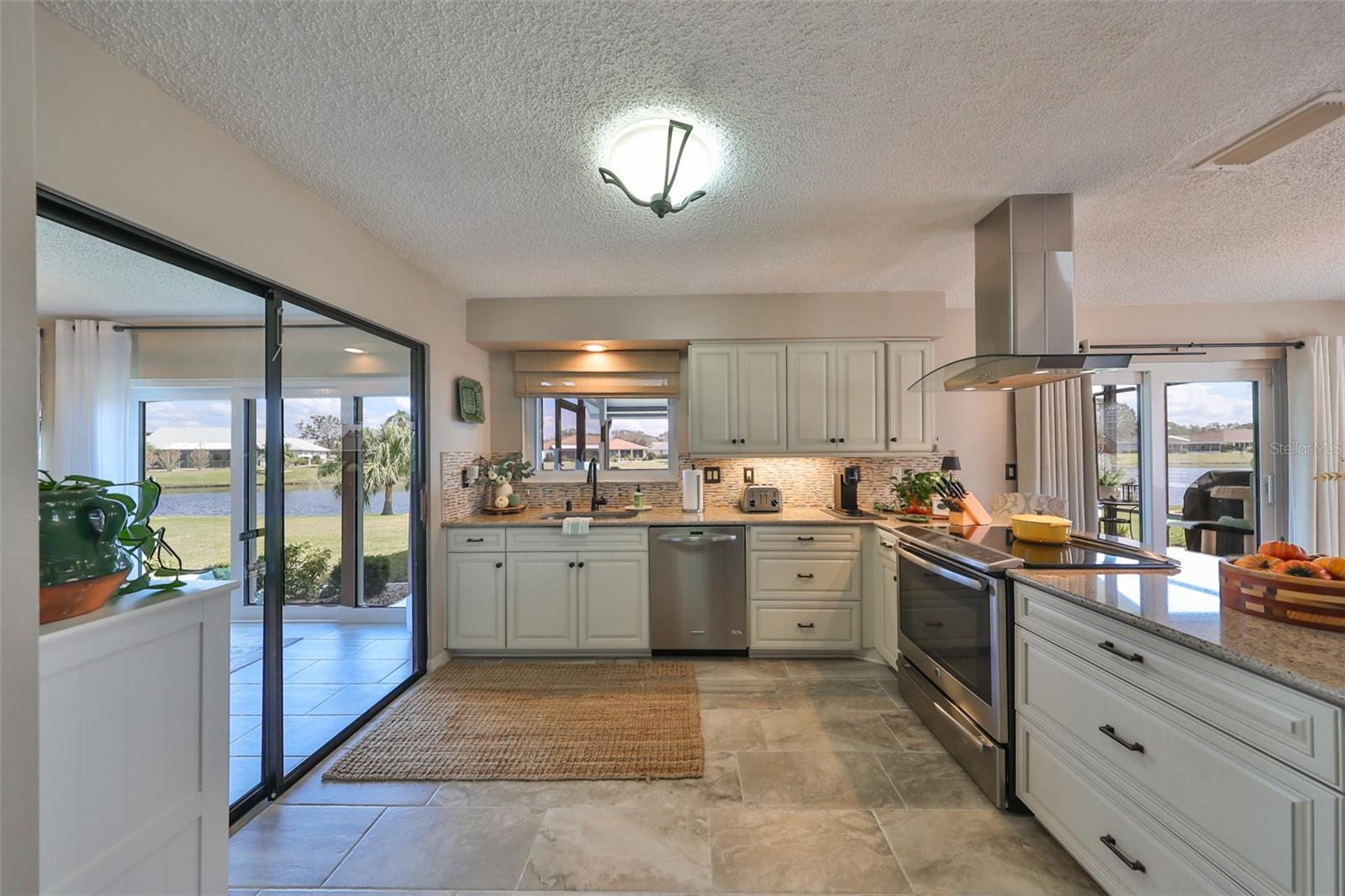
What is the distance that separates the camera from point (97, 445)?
1.45 m

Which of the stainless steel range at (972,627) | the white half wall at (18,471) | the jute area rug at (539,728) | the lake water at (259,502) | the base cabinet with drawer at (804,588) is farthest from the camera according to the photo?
the base cabinet with drawer at (804,588)

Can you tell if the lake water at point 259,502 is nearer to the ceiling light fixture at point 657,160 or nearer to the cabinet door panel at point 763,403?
the ceiling light fixture at point 657,160

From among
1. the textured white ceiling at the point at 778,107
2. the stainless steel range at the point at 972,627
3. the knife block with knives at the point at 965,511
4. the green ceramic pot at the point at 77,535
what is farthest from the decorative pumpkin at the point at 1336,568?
the green ceramic pot at the point at 77,535

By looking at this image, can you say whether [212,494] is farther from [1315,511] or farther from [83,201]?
[1315,511]

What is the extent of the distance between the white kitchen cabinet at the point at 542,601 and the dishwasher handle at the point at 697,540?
2.12 ft

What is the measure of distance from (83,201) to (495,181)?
115 centimetres

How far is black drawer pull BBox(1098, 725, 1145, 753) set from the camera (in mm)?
1342

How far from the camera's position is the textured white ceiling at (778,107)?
124cm

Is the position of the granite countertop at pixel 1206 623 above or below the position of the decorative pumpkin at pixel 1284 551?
below

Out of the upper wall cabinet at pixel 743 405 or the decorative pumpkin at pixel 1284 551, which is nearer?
the decorative pumpkin at pixel 1284 551

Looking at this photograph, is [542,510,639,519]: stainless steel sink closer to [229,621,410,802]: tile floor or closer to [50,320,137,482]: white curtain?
[229,621,410,802]: tile floor

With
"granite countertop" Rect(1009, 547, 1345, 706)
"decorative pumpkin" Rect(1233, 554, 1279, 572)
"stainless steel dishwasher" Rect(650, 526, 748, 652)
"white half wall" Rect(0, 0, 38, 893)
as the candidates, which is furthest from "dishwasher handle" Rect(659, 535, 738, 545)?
"white half wall" Rect(0, 0, 38, 893)

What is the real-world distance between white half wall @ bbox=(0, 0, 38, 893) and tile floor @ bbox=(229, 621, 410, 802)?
1419 millimetres

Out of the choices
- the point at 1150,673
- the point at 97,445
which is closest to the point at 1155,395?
the point at 1150,673
